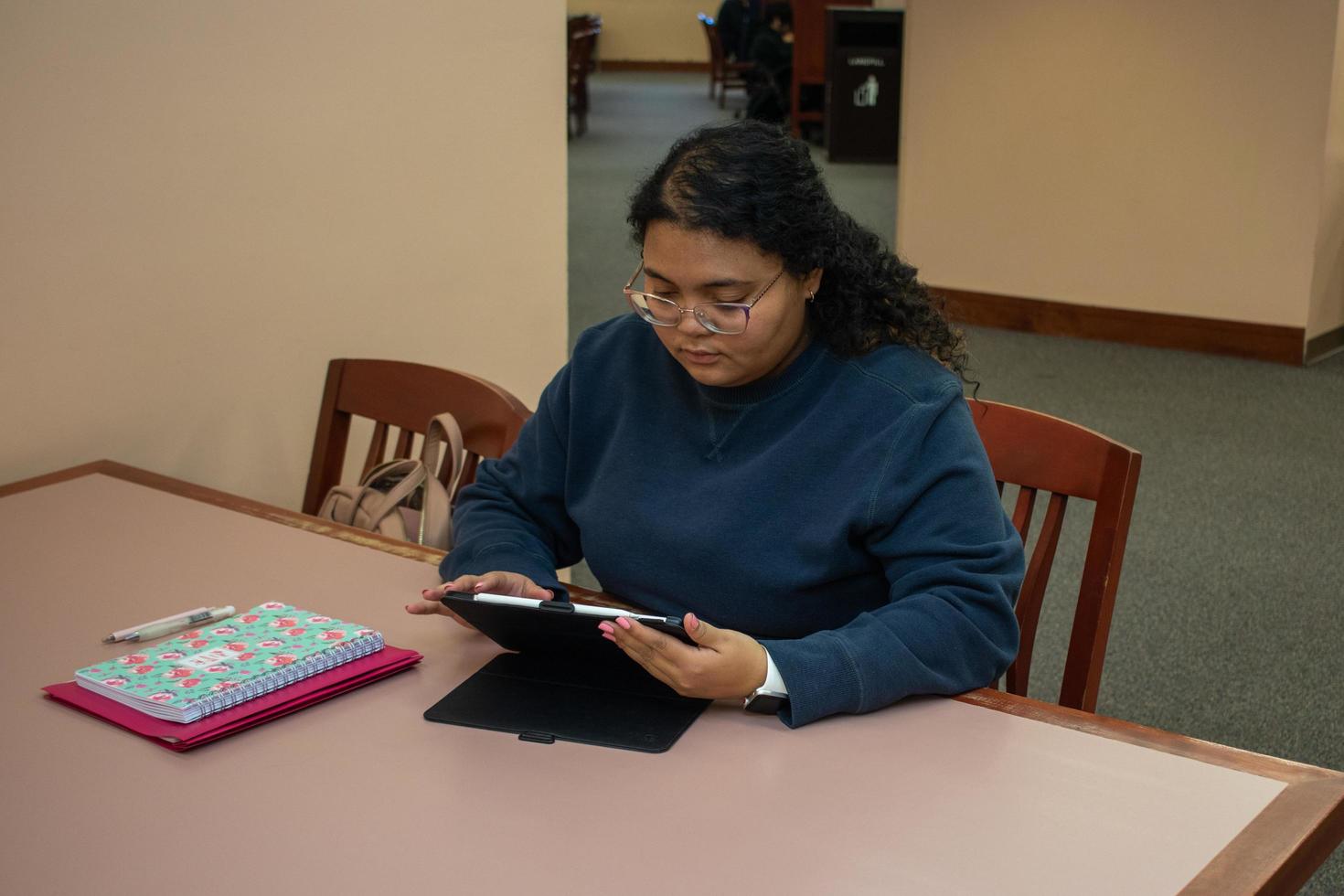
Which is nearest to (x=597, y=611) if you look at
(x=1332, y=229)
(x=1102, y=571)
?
(x=1102, y=571)

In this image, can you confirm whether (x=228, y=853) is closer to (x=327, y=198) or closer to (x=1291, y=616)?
(x=327, y=198)

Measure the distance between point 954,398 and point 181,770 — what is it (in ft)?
2.91

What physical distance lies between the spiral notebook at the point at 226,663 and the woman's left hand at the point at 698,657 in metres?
Result: 0.34

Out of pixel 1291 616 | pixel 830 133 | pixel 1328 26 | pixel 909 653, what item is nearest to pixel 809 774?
pixel 909 653

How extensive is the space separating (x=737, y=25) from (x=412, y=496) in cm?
1212

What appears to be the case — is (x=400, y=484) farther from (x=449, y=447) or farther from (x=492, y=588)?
(x=492, y=588)

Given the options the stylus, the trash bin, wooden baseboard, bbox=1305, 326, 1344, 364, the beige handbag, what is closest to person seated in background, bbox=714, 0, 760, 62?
the trash bin

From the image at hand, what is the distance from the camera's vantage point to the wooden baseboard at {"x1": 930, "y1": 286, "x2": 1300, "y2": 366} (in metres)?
5.55

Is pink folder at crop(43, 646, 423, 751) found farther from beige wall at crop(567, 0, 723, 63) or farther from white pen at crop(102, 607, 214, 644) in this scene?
beige wall at crop(567, 0, 723, 63)

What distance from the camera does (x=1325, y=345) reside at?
18.5 feet

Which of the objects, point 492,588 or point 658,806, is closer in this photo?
point 658,806

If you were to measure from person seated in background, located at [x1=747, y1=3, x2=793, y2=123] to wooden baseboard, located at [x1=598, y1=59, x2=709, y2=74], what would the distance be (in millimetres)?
5513

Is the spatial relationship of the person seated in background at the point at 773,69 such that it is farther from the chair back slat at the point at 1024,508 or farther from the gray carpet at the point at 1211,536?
the chair back slat at the point at 1024,508

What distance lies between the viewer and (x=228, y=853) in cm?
115
